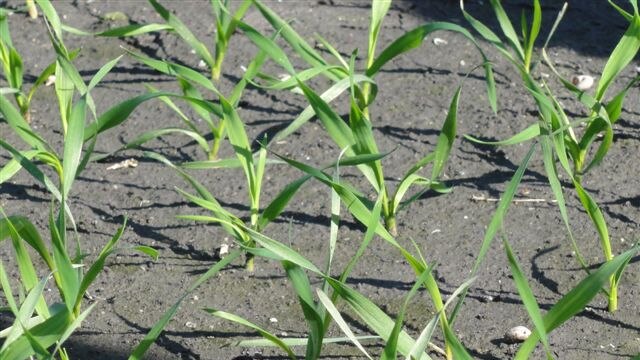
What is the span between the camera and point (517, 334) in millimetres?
1957

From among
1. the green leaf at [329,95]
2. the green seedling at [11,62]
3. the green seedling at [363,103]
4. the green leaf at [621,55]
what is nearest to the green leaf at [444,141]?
the green seedling at [363,103]

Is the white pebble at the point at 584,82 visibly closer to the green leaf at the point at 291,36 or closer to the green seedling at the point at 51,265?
the green leaf at the point at 291,36

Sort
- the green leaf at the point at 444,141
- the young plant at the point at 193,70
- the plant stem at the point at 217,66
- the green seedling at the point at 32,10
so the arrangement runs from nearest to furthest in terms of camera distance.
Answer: the green leaf at the point at 444,141, the young plant at the point at 193,70, the plant stem at the point at 217,66, the green seedling at the point at 32,10

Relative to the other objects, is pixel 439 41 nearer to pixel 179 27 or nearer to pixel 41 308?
pixel 179 27

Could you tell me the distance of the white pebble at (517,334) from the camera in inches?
77.0

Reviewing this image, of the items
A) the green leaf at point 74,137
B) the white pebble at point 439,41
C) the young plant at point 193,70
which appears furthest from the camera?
the white pebble at point 439,41

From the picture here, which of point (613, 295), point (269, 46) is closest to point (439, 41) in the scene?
point (269, 46)

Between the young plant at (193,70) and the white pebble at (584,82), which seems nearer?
the young plant at (193,70)

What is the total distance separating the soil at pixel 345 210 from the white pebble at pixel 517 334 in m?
0.02

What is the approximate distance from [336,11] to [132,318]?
4.80 feet

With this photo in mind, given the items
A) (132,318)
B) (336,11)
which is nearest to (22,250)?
(132,318)

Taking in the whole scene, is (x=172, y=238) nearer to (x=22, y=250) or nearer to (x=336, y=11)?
(x=22, y=250)

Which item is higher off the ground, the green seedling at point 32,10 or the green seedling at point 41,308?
the green seedling at point 41,308

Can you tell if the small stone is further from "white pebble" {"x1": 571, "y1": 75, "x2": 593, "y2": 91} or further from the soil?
"white pebble" {"x1": 571, "y1": 75, "x2": 593, "y2": 91}
